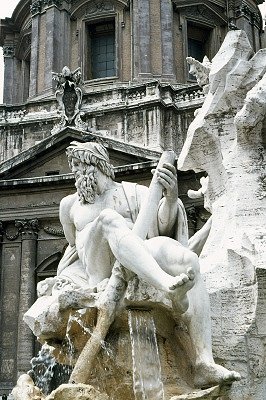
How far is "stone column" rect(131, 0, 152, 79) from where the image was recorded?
80.8 ft

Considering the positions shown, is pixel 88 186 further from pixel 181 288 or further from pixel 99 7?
pixel 99 7

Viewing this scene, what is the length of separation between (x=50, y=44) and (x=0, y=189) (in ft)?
23.6

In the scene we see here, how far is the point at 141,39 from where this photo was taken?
83.4ft

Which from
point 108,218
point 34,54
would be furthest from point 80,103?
point 108,218

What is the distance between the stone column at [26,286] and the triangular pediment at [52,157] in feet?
5.23

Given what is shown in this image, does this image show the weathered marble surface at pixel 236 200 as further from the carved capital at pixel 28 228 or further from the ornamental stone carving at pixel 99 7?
the ornamental stone carving at pixel 99 7

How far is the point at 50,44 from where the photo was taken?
2628 cm

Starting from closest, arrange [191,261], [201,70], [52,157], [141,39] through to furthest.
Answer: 1. [191,261]
2. [201,70]
3. [52,157]
4. [141,39]

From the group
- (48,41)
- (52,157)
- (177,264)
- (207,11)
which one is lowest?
(177,264)

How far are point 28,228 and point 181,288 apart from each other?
17.9 metres

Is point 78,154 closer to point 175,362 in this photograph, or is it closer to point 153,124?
point 175,362

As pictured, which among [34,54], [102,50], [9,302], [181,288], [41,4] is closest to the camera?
[181,288]

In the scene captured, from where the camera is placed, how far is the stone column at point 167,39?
24828 mm

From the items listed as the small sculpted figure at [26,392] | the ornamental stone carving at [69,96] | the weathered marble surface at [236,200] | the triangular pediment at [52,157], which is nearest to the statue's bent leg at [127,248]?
the weathered marble surface at [236,200]
